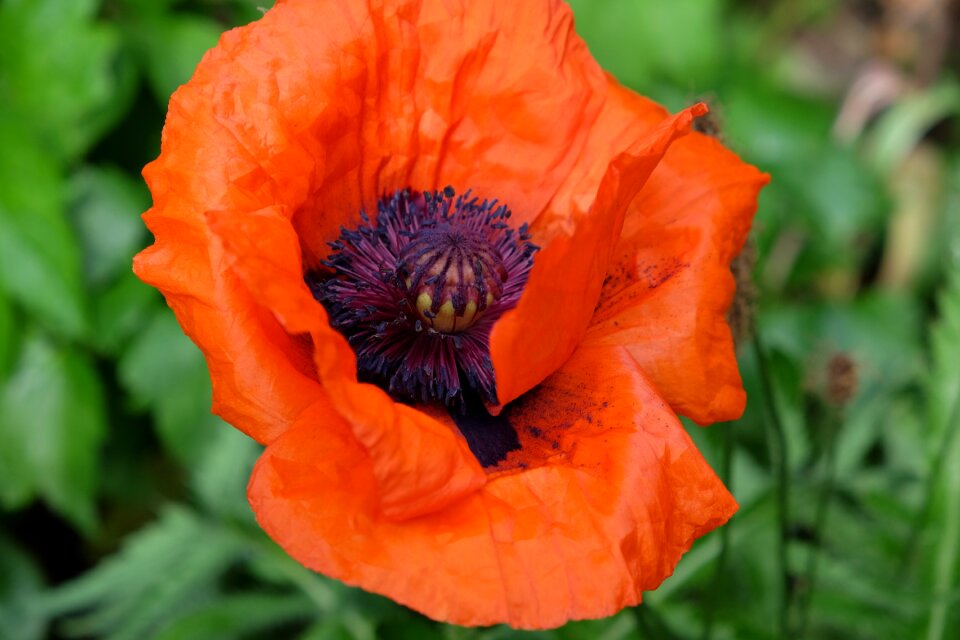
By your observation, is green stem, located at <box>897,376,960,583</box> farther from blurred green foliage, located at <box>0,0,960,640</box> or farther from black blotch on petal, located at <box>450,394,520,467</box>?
black blotch on petal, located at <box>450,394,520,467</box>

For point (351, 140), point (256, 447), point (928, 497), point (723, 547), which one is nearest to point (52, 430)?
point (256, 447)

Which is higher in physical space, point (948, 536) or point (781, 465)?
point (781, 465)

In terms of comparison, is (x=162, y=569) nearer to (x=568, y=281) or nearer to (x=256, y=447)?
(x=256, y=447)

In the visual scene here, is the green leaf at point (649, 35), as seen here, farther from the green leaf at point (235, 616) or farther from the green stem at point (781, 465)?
the green leaf at point (235, 616)

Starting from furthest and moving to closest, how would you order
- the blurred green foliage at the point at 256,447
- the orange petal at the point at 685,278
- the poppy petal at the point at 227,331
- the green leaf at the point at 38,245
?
the green leaf at the point at 38,245, the blurred green foliage at the point at 256,447, the orange petal at the point at 685,278, the poppy petal at the point at 227,331

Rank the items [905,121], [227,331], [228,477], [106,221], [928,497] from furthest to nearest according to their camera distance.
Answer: [905,121], [106,221], [228,477], [928,497], [227,331]

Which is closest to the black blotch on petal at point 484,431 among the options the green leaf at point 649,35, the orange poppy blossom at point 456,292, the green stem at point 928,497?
the orange poppy blossom at point 456,292
